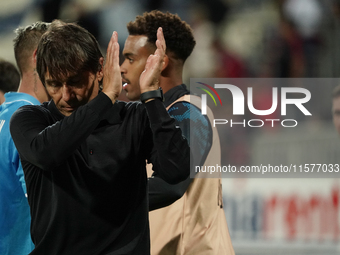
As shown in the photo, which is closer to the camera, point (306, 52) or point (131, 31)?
point (131, 31)

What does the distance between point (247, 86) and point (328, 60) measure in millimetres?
1328

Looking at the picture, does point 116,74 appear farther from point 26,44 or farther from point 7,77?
point 7,77

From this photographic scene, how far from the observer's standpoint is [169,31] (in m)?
2.51

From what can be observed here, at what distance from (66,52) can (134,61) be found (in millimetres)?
1016

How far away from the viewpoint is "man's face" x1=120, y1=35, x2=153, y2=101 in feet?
8.07

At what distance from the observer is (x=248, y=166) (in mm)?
6461

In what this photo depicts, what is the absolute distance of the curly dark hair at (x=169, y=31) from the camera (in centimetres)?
249

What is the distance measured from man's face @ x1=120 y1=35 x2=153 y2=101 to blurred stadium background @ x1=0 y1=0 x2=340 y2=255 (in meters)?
3.70

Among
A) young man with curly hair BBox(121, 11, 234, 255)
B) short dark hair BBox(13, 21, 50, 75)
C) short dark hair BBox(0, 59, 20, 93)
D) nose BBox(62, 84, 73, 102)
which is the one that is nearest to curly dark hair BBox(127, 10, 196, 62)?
young man with curly hair BBox(121, 11, 234, 255)

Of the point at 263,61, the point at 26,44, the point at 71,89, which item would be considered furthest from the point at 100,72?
the point at 263,61

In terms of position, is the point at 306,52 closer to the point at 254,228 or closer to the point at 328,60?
the point at 328,60

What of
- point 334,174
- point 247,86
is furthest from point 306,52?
point 334,174

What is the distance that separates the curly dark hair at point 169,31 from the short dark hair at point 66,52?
970mm

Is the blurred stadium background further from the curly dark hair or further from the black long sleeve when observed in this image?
the black long sleeve
